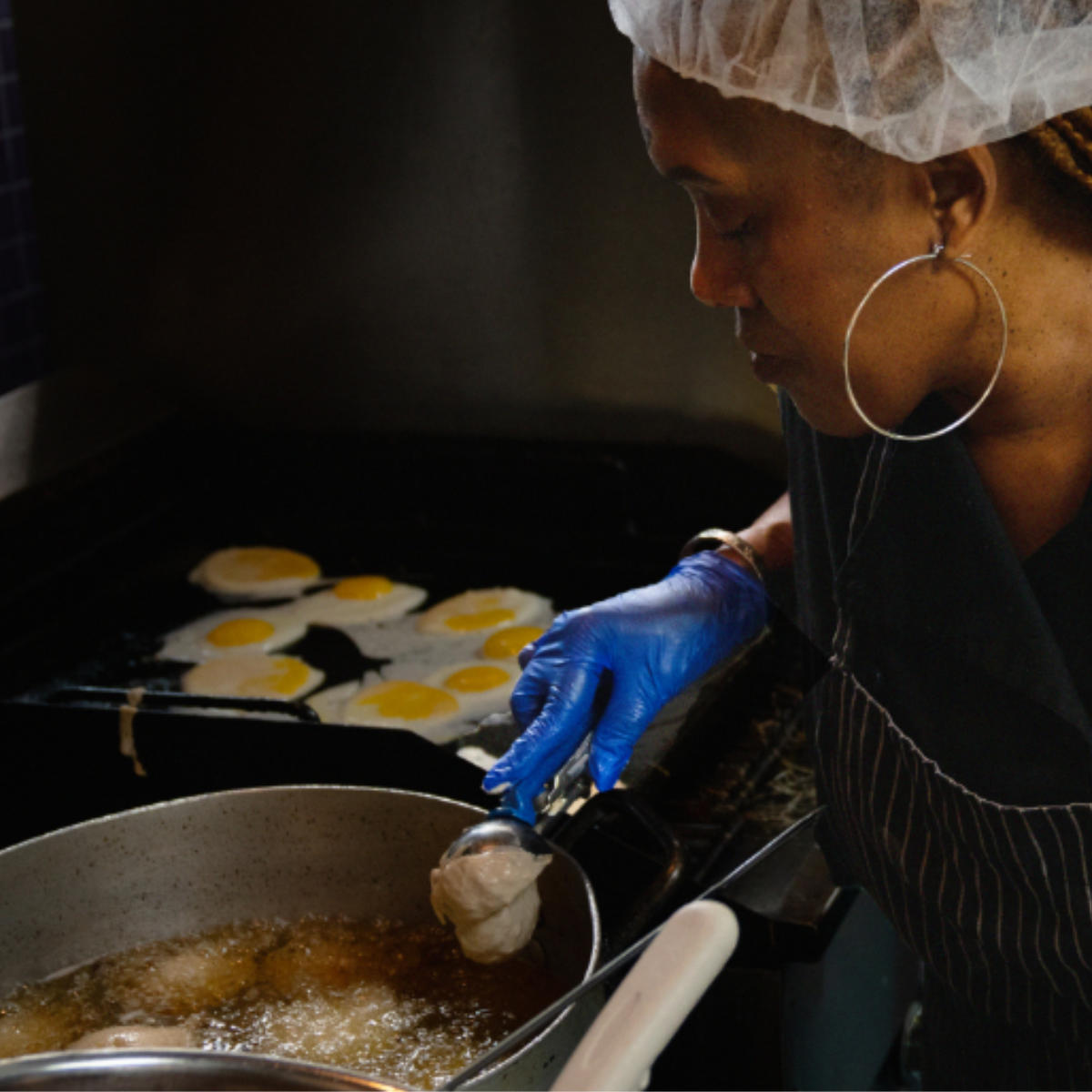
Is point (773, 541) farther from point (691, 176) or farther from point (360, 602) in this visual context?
point (360, 602)

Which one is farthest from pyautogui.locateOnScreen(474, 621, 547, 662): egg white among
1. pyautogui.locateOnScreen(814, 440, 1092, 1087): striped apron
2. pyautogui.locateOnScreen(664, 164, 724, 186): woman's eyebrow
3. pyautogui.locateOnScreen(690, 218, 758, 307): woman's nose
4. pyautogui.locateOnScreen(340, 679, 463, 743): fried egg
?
pyautogui.locateOnScreen(664, 164, 724, 186): woman's eyebrow

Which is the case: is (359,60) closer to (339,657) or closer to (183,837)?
(339,657)

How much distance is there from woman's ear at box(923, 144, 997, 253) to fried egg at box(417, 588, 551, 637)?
1323 mm

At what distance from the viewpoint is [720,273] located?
4.57 ft

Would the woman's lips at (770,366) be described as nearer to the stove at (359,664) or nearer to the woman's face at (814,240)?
the woman's face at (814,240)

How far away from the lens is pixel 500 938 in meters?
1.34

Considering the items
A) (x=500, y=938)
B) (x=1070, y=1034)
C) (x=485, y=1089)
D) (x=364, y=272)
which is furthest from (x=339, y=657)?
(x=485, y=1089)

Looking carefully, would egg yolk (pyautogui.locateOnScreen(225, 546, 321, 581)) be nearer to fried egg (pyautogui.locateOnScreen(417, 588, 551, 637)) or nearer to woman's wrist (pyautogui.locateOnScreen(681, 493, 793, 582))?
fried egg (pyautogui.locateOnScreen(417, 588, 551, 637))

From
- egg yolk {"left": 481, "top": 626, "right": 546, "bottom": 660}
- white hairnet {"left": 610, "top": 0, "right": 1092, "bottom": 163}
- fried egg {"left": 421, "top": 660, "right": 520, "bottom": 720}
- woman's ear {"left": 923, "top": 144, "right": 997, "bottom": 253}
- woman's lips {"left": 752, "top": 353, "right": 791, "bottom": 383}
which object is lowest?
fried egg {"left": 421, "top": 660, "right": 520, "bottom": 720}

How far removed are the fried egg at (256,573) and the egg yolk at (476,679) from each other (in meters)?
0.48

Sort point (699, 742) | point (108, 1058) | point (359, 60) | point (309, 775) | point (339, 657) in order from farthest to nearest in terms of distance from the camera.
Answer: point (359, 60) → point (339, 657) → point (699, 742) → point (309, 775) → point (108, 1058)

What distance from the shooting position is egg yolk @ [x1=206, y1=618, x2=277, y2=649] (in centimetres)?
246

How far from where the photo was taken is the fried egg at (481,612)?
2471 mm

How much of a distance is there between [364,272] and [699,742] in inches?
53.7
